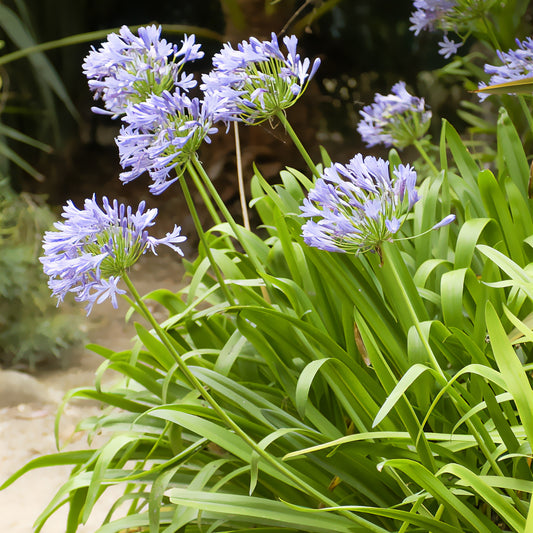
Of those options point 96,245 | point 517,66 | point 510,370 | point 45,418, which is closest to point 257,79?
point 96,245

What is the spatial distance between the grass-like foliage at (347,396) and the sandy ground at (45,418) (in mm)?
407

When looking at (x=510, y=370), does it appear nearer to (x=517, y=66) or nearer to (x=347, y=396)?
(x=347, y=396)

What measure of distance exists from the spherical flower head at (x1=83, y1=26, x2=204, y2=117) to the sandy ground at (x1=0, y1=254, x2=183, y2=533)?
0.80 metres

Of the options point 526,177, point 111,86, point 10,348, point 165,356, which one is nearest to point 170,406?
point 165,356

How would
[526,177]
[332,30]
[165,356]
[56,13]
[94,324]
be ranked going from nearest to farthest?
[165,356] < [526,177] < [94,324] < [332,30] < [56,13]

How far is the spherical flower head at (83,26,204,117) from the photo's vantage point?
71cm

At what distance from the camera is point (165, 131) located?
66 centimetres

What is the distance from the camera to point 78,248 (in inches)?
25.9

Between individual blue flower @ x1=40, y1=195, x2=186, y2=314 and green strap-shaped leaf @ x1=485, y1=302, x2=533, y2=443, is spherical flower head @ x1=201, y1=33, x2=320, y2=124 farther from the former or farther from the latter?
green strap-shaped leaf @ x1=485, y1=302, x2=533, y2=443

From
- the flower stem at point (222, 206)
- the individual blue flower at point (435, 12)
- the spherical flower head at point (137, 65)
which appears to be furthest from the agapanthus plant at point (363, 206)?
the individual blue flower at point (435, 12)

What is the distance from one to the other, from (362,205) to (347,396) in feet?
1.17

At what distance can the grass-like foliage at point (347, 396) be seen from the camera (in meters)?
0.70

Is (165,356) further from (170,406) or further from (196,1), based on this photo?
(196,1)

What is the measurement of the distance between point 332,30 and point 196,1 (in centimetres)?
95
